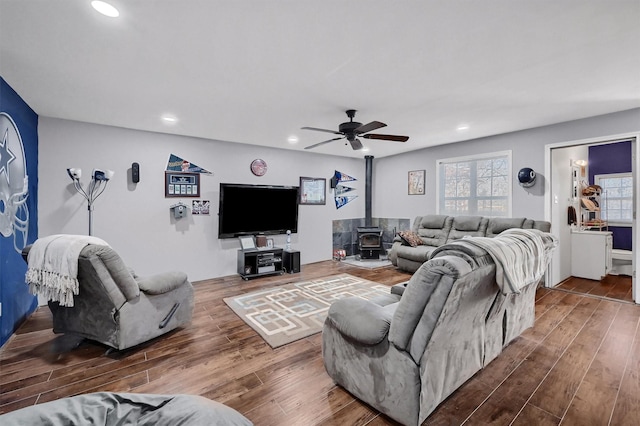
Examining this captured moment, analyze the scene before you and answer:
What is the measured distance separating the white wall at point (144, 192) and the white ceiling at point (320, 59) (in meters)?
0.41

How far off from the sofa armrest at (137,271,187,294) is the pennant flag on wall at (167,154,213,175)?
2447mm

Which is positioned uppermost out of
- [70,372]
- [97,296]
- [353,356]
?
[97,296]

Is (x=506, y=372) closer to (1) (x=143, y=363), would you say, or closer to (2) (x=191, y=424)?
(2) (x=191, y=424)

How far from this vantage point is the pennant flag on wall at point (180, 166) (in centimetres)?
464

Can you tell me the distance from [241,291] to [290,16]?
3.59 meters

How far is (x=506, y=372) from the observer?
7.22ft

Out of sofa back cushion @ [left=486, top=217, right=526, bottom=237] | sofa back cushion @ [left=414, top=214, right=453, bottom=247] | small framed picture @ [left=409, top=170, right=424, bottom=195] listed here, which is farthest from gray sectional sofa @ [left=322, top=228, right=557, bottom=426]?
small framed picture @ [left=409, top=170, right=424, bottom=195]

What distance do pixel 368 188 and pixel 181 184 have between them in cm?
416

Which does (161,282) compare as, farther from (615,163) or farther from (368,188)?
(615,163)

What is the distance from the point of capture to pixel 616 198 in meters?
5.86

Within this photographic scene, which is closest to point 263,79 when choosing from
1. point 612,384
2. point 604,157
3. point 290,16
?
point 290,16

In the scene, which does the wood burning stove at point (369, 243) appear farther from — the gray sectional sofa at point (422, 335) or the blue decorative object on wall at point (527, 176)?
the gray sectional sofa at point (422, 335)

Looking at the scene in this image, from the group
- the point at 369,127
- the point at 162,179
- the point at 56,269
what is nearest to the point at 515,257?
the point at 369,127

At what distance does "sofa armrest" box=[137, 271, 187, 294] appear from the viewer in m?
2.56
